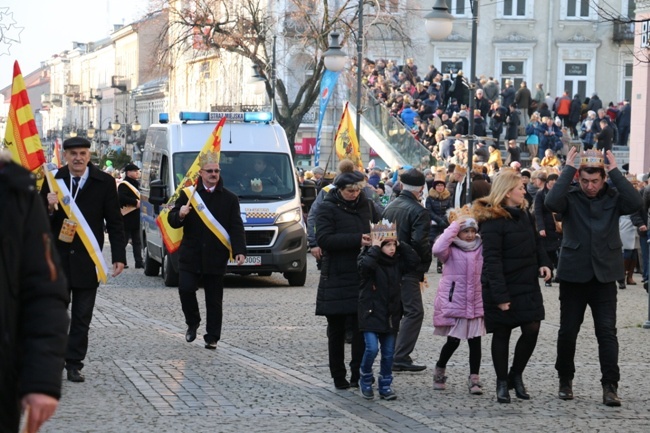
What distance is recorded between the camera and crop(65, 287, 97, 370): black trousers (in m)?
10.6

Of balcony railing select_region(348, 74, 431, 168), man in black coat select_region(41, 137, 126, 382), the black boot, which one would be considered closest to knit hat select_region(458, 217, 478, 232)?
the black boot

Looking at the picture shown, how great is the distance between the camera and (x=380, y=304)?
33.0ft

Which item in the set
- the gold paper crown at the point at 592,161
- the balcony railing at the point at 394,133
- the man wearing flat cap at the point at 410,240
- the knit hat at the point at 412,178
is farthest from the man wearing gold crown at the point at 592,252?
the balcony railing at the point at 394,133

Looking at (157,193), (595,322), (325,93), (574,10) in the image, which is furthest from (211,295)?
(574,10)

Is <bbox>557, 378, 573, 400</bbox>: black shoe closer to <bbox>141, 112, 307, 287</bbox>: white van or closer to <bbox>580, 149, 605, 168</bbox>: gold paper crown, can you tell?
<bbox>580, 149, 605, 168</bbox>: gold paper crown

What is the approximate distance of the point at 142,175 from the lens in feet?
78.3

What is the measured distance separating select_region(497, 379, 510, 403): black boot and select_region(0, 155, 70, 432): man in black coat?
5882mm

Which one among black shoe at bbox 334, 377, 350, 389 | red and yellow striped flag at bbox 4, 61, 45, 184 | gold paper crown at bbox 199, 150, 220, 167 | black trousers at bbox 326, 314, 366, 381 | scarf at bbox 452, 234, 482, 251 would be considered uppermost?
red and yellow striped flag at bbox 4, 61, 45, 184

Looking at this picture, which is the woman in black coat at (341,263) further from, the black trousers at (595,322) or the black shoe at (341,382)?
the black trousers at (595,322)

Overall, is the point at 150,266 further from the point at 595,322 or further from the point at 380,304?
the point at 595,322

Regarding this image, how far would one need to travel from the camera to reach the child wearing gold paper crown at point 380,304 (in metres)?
10.1

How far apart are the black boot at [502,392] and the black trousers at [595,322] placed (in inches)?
18.1

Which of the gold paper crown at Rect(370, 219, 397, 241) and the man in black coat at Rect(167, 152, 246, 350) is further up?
the gold paper crown at Rect(370, 219, 397, 241)

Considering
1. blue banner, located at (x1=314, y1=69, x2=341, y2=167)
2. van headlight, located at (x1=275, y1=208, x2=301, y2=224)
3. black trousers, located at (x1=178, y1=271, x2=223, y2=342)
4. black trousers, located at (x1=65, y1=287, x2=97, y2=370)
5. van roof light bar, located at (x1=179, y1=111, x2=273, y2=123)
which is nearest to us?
black trousers, located at (x1=65, y1=287, x2=97, y2=370)
